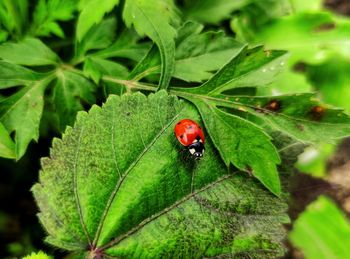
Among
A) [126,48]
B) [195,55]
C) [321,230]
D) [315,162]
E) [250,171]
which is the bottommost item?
[321,230]

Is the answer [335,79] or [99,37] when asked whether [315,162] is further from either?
[99,37]

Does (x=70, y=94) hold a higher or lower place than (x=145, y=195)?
higher

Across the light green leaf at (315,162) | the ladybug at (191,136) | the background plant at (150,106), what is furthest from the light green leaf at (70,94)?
the light green leaf at (315,162)

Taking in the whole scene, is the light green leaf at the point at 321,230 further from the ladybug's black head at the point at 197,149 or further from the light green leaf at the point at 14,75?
the light green leaf at the point at 14,75

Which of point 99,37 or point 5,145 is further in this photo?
point 99,37

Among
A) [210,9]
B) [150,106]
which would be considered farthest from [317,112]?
[210,9]

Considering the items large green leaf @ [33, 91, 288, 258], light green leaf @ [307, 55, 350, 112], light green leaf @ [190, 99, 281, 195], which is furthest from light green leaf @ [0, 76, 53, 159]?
light green leaf @ [307, 55, 350, 112]

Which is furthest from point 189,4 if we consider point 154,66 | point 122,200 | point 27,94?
point 122,200
